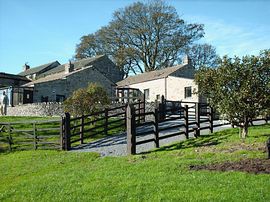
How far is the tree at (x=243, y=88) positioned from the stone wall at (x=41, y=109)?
65.9 ft

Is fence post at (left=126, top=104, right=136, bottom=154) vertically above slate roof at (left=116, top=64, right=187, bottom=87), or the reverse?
slate roof at (left=116, top=64, right=187, bottom=87)

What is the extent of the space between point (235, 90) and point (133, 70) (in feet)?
145

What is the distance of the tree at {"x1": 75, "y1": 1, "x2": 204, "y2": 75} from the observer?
164 feet

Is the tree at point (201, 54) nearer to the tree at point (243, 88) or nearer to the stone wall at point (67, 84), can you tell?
the stone wall at point (67, 84)

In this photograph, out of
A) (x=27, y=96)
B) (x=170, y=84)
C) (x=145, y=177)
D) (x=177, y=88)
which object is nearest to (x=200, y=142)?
(x=145, y=177)

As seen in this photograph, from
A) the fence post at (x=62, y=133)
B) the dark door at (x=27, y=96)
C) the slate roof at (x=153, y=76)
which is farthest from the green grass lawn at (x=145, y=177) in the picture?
the dark door at (x=27, y=96)

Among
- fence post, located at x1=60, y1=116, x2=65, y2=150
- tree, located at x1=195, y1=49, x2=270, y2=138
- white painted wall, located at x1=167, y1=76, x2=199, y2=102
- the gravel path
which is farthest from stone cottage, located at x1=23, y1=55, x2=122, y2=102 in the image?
tree, located at x1=195, y1=49, x2=270, y2=138

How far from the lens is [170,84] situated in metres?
39.5

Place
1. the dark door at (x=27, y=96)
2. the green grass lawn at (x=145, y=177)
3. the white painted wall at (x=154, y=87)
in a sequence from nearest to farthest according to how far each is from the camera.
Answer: the green grass lawn at (x=145, y=177)
the dark door at (x=27, y=96)
the white painted wall at (x=154, y=87)

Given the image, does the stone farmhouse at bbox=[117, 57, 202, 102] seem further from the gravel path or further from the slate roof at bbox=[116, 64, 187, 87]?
the gravel path

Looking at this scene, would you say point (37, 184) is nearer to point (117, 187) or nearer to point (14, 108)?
point (117, 187)

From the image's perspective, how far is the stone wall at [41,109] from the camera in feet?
102

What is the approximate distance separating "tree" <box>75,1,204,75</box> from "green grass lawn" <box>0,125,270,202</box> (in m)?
39.1

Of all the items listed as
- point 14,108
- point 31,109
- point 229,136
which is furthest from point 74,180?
point 14,108
